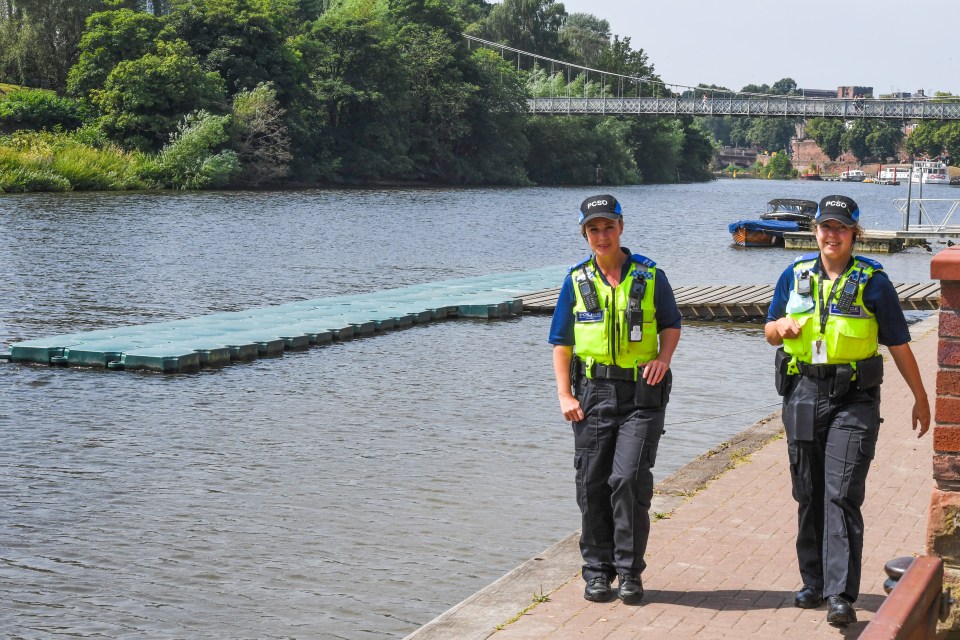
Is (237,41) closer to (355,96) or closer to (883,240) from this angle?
(355,96)

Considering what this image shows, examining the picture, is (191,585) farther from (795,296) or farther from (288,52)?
(288,52)

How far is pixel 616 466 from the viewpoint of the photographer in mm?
5555

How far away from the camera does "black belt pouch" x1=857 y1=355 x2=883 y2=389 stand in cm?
520

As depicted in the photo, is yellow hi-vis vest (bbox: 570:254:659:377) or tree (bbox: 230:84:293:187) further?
tree (bbox: 230:84:293:187)

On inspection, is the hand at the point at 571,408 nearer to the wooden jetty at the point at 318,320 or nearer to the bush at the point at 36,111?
the wooden jetty at the point at 318,320

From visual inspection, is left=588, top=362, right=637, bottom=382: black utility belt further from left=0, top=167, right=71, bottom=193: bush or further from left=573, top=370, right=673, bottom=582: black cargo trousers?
left=0, top=167, right=71, bottom=193: bush

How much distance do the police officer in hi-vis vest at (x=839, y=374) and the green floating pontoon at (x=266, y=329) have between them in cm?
1013

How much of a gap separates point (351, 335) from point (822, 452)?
12657mm

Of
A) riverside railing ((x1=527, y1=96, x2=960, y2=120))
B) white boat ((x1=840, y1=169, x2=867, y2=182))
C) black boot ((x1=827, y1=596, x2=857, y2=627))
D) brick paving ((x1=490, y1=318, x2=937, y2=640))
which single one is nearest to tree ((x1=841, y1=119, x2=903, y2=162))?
white boat ((x1=840, y1=169, x2=867, y2=182))

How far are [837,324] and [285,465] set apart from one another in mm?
5744

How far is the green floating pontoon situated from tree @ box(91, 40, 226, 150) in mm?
42562

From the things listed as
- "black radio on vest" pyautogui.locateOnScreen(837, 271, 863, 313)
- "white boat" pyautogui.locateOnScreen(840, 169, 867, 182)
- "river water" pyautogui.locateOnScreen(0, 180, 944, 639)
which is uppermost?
"black radio on vest" pyautogui.locateOnScreen(837, 271, 863, 313)

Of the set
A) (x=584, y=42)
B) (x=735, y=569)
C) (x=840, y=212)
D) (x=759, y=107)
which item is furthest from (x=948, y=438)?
(x=584, y=42)

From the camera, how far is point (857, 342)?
5.22m
